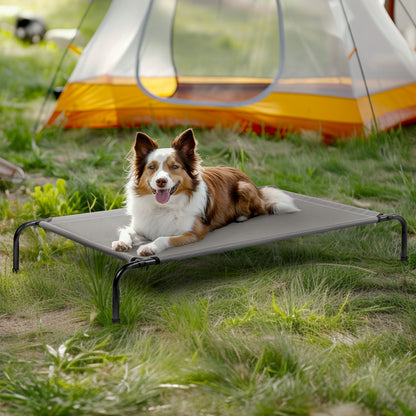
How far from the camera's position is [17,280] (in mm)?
3285

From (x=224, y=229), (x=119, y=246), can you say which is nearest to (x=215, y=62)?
(x=224, y=229)

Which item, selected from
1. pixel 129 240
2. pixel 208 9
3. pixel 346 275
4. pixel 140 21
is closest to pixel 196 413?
pixel 129 240

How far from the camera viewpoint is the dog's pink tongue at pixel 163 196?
10.2 feet

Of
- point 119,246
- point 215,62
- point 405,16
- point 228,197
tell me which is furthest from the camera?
point 215,62

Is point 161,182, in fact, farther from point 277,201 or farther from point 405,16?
point 405,16

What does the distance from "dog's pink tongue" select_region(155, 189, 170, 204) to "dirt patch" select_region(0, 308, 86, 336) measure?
616mm

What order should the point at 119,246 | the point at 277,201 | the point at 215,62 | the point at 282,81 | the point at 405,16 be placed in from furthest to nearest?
the point at 215,62
the point at 405,16
the point at 282,81
the point at 277,201
the point at 119,246

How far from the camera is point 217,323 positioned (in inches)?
110

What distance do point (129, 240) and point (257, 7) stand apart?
567 cm

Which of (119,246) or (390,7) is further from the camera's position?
(390,7)

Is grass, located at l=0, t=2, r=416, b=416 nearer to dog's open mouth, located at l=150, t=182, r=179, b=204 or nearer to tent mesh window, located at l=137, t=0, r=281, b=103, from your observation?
dog's open mouth, located at l=150, t=182, r=179, b=204

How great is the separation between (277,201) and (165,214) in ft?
2.64

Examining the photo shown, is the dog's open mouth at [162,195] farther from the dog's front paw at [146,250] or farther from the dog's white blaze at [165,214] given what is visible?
the dog's front paw at [146,250]

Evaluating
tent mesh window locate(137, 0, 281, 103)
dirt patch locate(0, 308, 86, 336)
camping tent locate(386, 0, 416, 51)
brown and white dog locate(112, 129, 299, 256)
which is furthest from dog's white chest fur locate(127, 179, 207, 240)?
camping tent locate(386, 0, 416, 51)
